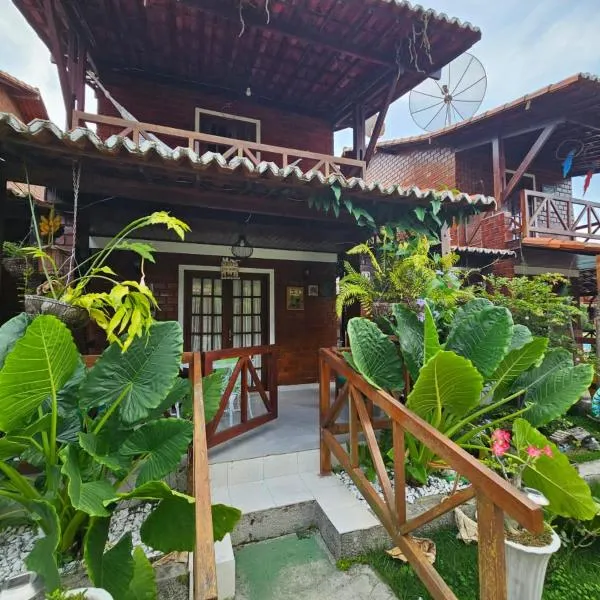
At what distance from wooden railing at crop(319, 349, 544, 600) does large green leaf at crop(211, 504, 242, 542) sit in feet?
2.97

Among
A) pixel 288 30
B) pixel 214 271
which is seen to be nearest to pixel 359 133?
pixel 288 30

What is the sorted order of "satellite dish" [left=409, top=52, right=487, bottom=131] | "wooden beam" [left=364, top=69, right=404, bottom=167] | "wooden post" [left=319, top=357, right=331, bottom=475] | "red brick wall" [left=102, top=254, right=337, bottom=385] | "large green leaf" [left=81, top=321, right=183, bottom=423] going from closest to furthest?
"large green leaf" [left=81, top=321, right=183, bottom=423] → "wooden post" [left=319, top=357, right=331, bottom=475] → "wooden beam" [left=364, top=69, right=404, bottom=167] → "red brick wall" [left=102, top=254, right=337, bottom=385] → "satellite dish" [left=409, top=52, right=487, bottom=131]

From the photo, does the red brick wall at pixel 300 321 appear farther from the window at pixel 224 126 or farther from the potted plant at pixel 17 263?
the potted plant at pixel 17 263

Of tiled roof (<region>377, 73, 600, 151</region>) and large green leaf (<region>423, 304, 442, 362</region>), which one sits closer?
large green leaf (<region>423, 304, 442, 362</region>)

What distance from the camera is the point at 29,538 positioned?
2107 millimetres

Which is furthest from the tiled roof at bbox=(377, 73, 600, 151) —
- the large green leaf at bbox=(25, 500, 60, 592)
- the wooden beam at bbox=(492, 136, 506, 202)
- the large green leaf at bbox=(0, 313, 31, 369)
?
the large green leaf at bbox=(25, 500, 60, 592)

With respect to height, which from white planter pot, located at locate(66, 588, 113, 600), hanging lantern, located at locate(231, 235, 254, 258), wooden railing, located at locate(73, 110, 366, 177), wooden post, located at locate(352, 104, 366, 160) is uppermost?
wooden post, located at locate(352, 104, 366, 160)

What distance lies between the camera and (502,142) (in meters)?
8.17

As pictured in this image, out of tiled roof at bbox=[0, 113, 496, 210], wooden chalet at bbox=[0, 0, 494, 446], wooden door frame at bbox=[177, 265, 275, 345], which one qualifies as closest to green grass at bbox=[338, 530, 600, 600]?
wooden chalet at bbox=[0, 0, 494, 446]

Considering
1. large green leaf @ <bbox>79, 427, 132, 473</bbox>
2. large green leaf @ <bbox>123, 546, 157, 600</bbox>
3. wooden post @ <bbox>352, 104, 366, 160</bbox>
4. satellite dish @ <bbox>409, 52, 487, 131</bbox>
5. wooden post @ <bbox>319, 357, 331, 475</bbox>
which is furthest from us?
satellite dish @ <bbox>409, 52, 487, 131</bbox>

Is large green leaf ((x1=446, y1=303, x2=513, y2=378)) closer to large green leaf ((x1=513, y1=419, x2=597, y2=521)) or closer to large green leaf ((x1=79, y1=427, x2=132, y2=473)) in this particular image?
large green leaf ((x1=513, y1=419, x2=597, y2=521))

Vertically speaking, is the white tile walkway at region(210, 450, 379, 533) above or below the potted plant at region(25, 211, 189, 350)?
below

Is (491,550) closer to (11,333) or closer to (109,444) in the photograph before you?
(109,444)

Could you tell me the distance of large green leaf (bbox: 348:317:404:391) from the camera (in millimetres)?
2504
